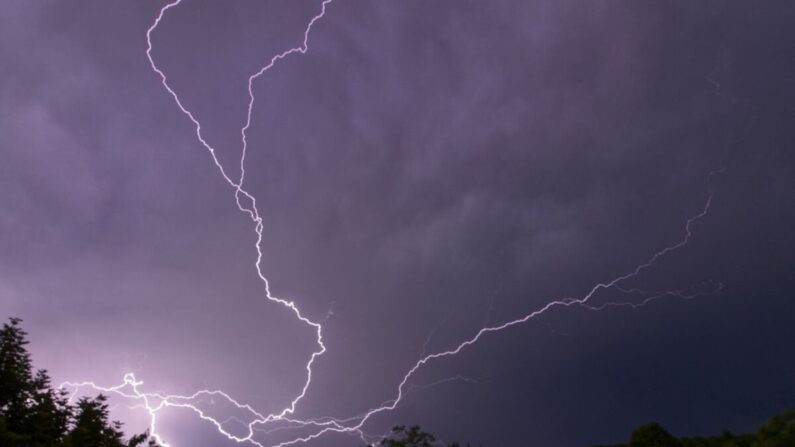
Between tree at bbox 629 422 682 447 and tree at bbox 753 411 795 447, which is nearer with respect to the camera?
tree at bbox 753 411 795 447

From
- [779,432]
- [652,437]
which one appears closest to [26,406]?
[779,432]

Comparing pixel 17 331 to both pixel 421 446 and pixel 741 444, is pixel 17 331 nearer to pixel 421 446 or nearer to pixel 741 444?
pixel 421 446

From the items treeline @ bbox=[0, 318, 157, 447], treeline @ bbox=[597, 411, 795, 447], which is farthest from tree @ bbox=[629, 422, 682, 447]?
treeline @ bbox=[0, 318, 157, 447]

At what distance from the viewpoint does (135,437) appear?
52.7 ft

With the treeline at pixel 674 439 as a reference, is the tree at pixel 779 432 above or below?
below

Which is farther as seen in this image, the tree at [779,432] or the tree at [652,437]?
the tree at [652,437]

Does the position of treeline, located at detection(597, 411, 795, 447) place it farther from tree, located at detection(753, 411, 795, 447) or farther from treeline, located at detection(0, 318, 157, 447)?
treeline, located at detection(0, 318, 157, 447)

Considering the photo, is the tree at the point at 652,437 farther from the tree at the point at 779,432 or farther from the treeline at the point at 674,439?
the tree at the point at 779,432

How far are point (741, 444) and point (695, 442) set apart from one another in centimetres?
561

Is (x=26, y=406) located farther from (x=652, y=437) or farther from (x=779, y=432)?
(x=652, y=437)

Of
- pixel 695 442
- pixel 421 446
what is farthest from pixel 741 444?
pixel 421 446

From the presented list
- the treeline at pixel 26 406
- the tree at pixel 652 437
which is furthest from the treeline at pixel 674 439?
the treeline at pixel 26 406

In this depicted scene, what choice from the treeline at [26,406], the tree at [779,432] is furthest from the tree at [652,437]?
the treeline at [26,406]

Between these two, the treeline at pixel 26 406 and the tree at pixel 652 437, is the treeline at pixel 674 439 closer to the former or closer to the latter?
the tree at pixel 652 437
